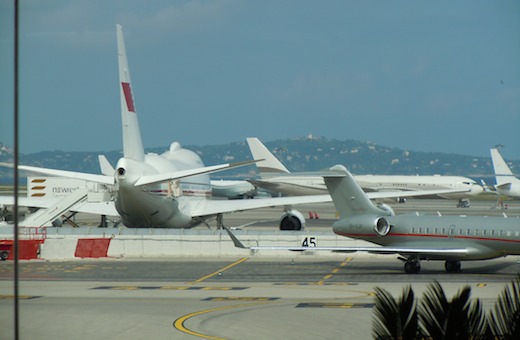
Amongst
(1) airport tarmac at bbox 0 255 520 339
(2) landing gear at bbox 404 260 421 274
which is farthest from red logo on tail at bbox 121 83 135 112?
(2) landing gear at bbox 404 260 421 274

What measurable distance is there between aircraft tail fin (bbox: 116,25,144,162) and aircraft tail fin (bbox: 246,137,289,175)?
180 feet

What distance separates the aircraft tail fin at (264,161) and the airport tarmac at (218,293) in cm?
6285

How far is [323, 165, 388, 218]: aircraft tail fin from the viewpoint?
45812mm

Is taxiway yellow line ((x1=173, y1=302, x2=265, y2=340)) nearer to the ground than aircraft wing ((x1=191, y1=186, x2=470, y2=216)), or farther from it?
nearer to the ground

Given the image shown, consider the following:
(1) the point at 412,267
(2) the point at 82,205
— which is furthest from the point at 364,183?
(1) the point at 412,267

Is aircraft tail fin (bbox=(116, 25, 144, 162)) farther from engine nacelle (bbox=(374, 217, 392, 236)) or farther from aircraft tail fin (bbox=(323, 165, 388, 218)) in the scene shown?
engine nacelle (bbox=(374, 217, 392, 236))

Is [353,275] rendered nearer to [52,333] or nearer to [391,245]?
[391,245]

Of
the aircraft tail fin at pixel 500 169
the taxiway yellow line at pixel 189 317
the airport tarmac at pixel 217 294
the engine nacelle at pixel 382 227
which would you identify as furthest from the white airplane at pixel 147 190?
the aircraft tail fin at pixel 500 169

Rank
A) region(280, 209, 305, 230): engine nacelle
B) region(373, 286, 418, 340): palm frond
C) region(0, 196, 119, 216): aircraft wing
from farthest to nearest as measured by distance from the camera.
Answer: region(280, 209, 305, 230): engine nacelle
region(0, 196, 119, 216): aircraft wing
region(373, 286, 418, 340): palm frond

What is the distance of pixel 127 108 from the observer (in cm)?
6041

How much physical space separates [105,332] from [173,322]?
2.53 metres

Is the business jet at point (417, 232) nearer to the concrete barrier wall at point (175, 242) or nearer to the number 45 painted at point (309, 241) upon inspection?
the number 45 painted at point (309, 241)

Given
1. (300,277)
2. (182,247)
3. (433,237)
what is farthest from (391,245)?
(182,247)

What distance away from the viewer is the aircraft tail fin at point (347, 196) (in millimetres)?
45812
